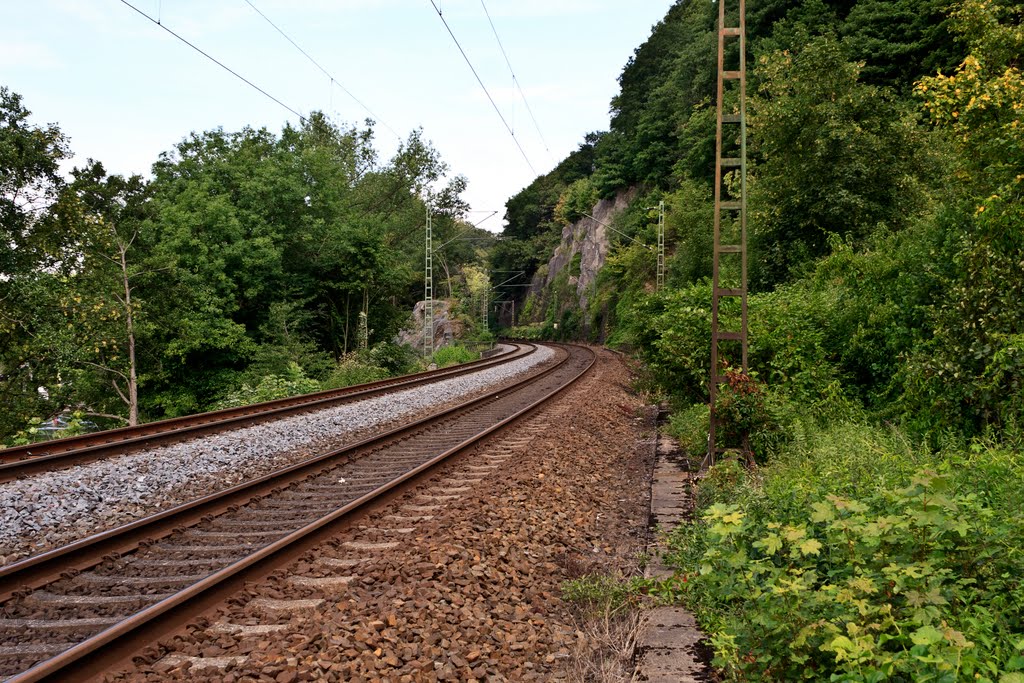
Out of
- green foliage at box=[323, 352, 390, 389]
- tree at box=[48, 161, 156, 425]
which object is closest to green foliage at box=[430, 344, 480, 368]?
green foliage at box=[323, 352, 390, 389]

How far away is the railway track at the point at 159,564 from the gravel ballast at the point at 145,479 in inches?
38.6

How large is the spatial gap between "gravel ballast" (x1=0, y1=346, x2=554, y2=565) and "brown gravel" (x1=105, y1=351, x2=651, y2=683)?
2934mm

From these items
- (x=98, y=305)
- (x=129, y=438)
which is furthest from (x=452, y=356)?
(x=129, y=438)

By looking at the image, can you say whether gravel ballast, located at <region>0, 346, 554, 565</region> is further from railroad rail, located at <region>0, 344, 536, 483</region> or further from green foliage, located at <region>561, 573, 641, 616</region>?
green foliage, located at <region>561, 573, 641, 616</region>

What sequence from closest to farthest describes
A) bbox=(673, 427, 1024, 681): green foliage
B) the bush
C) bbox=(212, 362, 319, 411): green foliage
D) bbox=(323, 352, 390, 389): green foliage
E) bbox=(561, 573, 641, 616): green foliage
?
1. bbox=(673, 427, 1024, 681): green foliage
2. bbox=(561, 573, 641, 616): green foliage
3. bbox=(212, 362, 319, 411): green foliage
4. bbox=(323, 352, 390, 389): green foliage
5. the bush

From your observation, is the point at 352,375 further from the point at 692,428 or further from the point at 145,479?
the point at 145,479

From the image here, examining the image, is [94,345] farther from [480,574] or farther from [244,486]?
[480,574]

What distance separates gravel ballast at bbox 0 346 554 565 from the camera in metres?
7.71

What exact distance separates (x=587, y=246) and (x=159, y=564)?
213 ft

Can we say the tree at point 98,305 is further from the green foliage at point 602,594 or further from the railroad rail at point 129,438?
the green foliage at point 602,594

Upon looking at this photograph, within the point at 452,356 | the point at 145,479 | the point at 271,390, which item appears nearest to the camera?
the point at 145,479

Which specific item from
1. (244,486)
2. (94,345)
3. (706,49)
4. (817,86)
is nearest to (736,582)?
(244,486)

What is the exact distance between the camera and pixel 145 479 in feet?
31.4

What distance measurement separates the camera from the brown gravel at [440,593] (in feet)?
14.8
